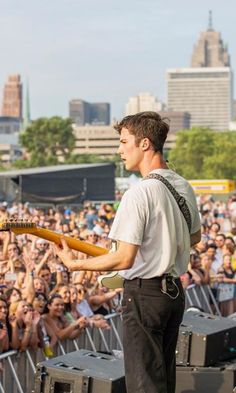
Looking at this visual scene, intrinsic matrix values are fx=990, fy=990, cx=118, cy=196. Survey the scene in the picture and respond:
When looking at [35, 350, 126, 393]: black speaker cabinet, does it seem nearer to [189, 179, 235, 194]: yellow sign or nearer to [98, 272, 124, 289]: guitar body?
[98, 272, 124, 289]: guitar body

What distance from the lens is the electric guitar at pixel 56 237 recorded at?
4.65m

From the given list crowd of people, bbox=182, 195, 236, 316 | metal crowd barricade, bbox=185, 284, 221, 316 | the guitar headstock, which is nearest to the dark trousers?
the guitar headstock

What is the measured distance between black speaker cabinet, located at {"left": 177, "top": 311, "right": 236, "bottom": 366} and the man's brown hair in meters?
2.43

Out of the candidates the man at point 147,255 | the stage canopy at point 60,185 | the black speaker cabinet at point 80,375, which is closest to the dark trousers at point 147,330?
the man at point 147,255

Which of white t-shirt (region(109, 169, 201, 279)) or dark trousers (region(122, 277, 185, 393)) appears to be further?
dark trousers (region(122, 277, 185, 393))

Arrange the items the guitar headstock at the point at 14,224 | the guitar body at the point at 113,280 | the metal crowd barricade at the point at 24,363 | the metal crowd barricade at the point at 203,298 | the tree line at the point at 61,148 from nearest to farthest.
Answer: the guitar headstock at the point at 14,224 < the guitar body at the point at 113,280 < the metal crowd barricade at the point at 24,363 < the metal crowd barricade at the point at 203,298 < the tree line at the point at 61,148

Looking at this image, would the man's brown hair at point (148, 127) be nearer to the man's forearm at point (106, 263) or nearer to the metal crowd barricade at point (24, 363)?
the man's forearm at point (106, 263)

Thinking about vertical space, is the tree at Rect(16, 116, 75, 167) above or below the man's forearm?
below

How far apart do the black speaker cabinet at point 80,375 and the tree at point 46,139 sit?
324 feet

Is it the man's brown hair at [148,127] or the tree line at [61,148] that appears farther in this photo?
the tree line at [61,148]

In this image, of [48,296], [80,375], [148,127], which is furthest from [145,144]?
[48,296]

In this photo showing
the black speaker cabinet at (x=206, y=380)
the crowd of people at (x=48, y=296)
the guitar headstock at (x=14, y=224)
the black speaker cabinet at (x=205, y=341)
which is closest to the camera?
the guitar headstock at (x=14, y=224)

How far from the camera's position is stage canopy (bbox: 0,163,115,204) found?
3011 cm

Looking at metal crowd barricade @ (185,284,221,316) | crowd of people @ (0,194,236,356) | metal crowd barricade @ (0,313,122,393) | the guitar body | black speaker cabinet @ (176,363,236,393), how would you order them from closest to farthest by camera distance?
the guitar body
black speaker cabinet @ (176,363,236,393)
metal crowd barricade @ (0,313,122,393)
crowd of people @ (0,194,236,356)
metal crowd barricade @ (185,284,221,316)
